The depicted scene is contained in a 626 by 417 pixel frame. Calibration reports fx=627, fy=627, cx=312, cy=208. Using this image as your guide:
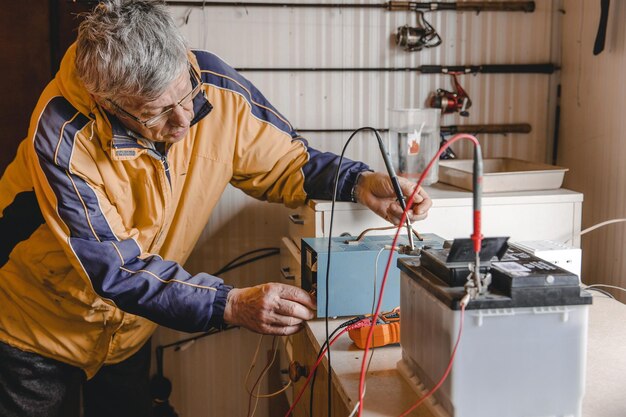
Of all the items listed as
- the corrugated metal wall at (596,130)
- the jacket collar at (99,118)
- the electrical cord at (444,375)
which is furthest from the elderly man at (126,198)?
the corrugated metal wall at (596,130)

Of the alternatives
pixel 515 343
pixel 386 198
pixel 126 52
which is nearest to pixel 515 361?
pixel 515 343

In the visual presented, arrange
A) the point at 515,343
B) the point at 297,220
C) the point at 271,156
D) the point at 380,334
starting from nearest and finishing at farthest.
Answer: the point at 515,343 < the point at 380,334 < the point at 271,156 < the point at 297,220

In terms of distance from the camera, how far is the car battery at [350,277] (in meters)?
1.41

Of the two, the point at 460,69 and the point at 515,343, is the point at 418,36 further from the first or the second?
the point at 515,343

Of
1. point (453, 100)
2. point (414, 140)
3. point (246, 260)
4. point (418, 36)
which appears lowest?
point (246, 260)

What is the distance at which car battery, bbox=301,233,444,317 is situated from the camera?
141 cm

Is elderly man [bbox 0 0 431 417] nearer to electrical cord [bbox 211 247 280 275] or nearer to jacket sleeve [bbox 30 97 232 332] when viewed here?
jacket sleeve [bbox 30 97 232 332]

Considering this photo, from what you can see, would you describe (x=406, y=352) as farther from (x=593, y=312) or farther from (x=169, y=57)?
(x=169, y=57)

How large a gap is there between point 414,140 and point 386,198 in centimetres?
42

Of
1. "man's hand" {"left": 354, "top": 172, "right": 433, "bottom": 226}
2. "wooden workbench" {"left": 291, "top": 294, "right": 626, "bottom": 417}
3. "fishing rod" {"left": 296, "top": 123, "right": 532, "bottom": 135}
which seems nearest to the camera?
"wooden workbench" {"left": 291, "top": 294, "right": 626, "bottom": 417}

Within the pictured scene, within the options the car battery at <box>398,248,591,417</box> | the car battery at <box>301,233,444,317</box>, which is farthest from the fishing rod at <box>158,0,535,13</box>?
the car battery at <box>398,248,591,417</box>

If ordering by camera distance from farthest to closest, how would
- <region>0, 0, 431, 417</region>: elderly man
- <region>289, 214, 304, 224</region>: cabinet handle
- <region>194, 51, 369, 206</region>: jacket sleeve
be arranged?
<region>289, 214, 304, 224</region>: cabinet handle → <region>194, 51, 369, 206</region>: jacket sleeve → <region>0, 0, 431, 417</region>: elderly man

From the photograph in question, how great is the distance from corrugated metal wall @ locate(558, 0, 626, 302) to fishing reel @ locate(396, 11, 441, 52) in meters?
0.50

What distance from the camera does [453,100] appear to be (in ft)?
7.63
